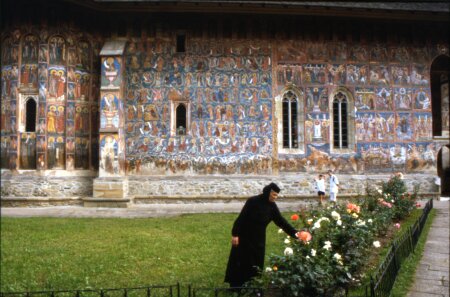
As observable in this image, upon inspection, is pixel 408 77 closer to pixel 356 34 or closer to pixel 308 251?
pixel 356 34

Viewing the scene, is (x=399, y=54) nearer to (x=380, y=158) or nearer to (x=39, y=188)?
(x=380, y=158)

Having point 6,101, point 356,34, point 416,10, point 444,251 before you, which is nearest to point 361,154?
point 356,34

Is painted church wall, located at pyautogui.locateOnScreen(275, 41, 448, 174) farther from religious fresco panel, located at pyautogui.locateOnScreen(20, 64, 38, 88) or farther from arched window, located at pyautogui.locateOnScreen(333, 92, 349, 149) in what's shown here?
religious fresco panel, located at pyautogui.locateOnScreen(20, 64, 38, 88)

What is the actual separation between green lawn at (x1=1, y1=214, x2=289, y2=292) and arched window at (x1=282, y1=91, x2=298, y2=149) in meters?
6.74

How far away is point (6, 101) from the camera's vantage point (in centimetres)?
1634

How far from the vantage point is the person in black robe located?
5.48 metres

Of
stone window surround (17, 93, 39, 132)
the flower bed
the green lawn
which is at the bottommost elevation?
the green lawn

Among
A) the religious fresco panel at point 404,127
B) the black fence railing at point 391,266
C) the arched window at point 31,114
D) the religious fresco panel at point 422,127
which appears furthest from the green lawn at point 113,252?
the religious fresco panel at point 422,127

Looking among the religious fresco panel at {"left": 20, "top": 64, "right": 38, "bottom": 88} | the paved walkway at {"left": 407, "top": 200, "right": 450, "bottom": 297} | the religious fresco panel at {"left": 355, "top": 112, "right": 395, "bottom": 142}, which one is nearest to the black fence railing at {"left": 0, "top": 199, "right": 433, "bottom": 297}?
the paved walkway at {"left": 407, "top": 200, "right": 450, "bottom": 297}

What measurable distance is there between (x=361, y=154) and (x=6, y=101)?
14661mm

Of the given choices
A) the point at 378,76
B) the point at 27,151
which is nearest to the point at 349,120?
the point at 378,76

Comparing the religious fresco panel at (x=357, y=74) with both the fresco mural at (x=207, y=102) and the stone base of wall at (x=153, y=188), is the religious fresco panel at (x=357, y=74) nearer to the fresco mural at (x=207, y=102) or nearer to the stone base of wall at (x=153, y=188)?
the fresco mural at (x=207, y=102)

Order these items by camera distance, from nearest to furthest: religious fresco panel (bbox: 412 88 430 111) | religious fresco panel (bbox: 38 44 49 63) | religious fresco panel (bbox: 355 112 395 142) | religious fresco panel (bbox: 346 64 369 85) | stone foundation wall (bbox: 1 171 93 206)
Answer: stone foundation wall (bbox: 1 171 93 206), religious fresco panel (bbox: 38 44 49 63), religious fresco panel (bbox: 355 112 395 142), religious fresco panel (bbox: 346 64 369 85), religious fresco panel (bbox: 412 88 430 111)

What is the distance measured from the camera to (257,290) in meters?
4.37
